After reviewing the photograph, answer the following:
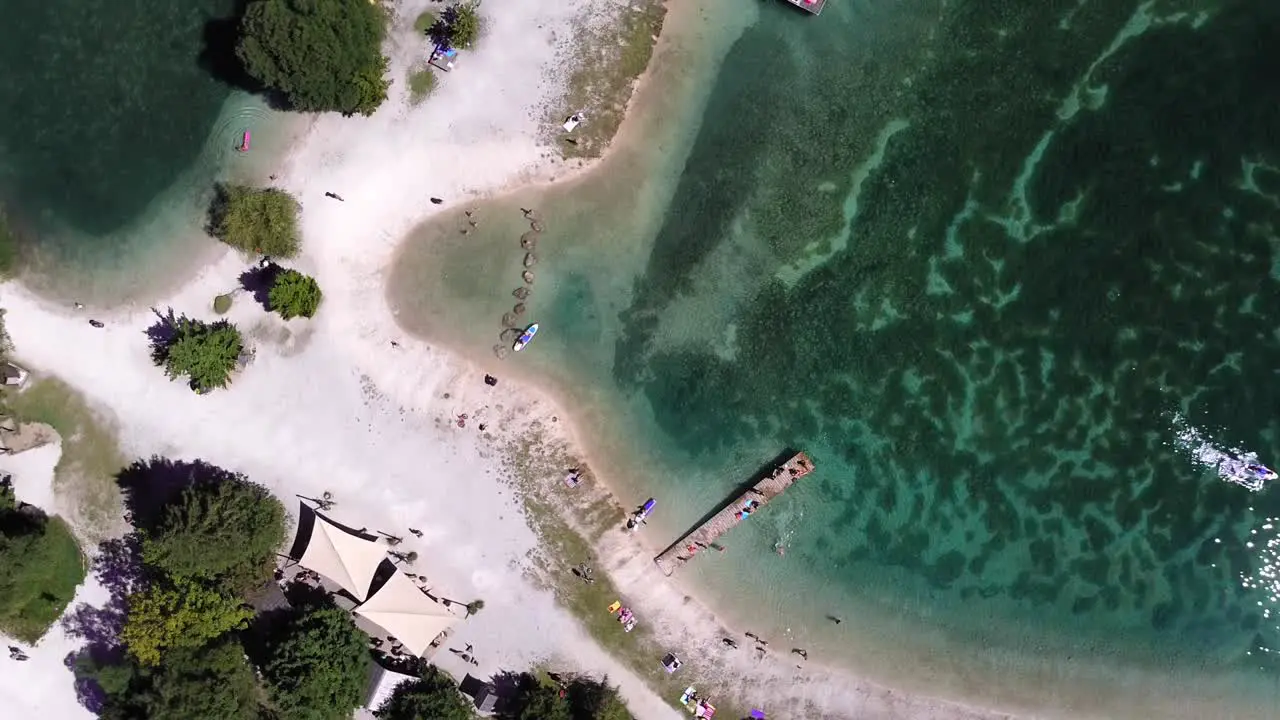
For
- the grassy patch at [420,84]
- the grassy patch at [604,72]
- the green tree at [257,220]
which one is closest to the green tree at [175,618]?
the green tree at [257,220]

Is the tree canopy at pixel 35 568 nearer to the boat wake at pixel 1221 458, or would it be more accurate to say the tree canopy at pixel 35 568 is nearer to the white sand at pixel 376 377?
the white sand at pixel 376 377

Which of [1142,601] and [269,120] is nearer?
[269,120]

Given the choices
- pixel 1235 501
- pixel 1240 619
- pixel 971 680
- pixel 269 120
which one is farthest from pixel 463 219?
pixel 1240 619

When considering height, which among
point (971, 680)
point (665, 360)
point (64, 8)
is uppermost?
point (64, 8)

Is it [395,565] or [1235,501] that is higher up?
[1235,501]

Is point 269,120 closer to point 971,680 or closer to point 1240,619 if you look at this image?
point 971,680
